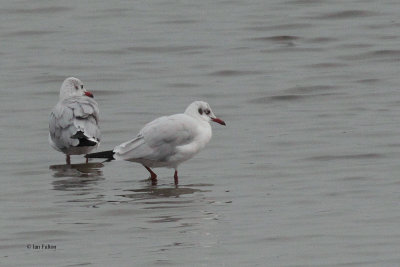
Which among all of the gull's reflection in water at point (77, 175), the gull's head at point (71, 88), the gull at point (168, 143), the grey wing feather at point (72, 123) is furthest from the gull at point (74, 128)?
the gull at point (168, 143)

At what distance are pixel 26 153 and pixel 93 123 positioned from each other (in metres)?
1.09

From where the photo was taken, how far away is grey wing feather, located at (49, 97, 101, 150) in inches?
575

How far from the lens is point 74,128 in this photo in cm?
1465

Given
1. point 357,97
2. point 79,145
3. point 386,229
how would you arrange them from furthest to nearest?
point 357,97, point 79,145, point 386,229

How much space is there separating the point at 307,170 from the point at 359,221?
2.90 metres

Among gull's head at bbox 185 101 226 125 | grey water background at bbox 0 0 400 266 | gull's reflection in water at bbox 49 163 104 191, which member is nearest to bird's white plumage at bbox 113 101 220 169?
gull's head at bbox 185 101 226 125

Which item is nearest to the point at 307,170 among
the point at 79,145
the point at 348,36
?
the point at 79,145

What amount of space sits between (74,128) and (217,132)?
8.29 ft

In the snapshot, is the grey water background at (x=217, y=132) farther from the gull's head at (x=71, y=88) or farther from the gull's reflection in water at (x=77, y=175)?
the gull's head at (x=71, y=88)

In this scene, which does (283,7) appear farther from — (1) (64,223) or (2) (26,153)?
(1) (64,223)

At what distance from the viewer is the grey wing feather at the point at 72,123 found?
1462 cm

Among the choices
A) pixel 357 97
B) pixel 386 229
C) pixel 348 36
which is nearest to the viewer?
pixel 386 229

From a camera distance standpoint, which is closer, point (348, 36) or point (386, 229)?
point (386, 229)

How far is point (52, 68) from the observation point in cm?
2175
